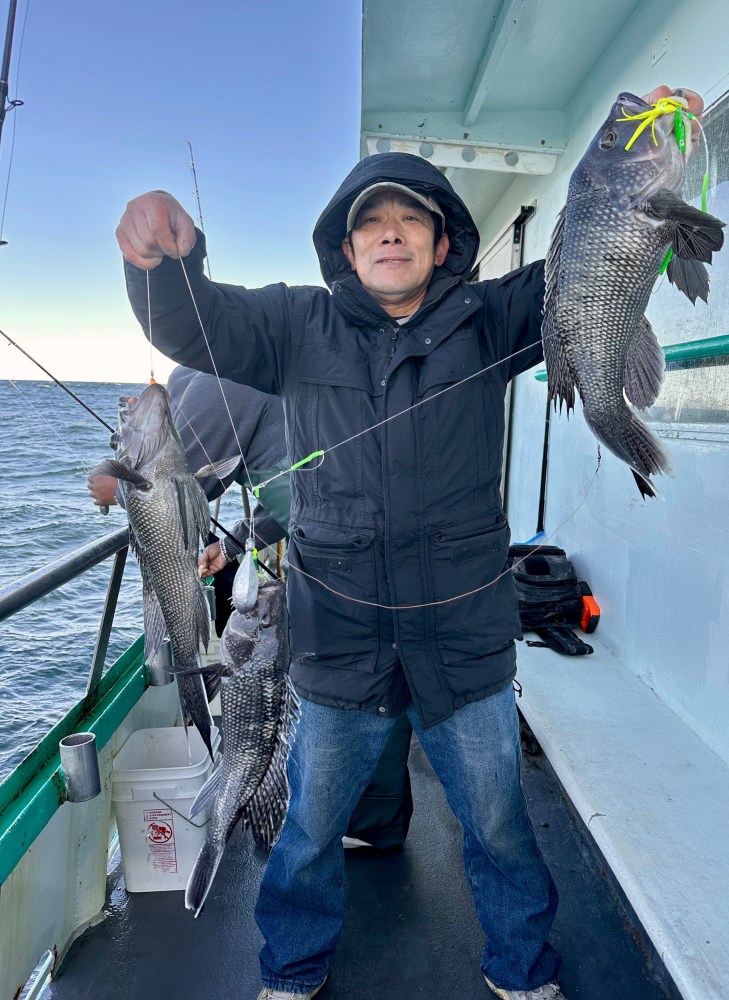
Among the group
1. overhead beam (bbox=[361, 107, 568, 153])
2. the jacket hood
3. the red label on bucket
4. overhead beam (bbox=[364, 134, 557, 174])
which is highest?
overhead beam (bbox=[361, 107, 568, 153])

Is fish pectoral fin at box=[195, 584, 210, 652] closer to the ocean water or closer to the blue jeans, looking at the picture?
the blue jeans

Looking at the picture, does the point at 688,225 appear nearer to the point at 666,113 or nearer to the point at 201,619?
the point at 666,113

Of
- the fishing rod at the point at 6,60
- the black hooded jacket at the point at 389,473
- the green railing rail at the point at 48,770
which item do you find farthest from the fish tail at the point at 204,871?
the fishing rod at the point at 6,60

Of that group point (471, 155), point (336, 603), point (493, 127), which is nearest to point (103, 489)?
point (336, 603)

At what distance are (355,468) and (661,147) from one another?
1.16 metres

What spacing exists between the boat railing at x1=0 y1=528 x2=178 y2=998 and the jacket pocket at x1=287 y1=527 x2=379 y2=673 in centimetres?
95

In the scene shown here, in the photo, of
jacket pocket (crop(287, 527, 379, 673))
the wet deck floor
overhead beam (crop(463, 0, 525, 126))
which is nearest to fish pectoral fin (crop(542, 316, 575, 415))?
jacket pocket (crop(287, 527, 379, 673))

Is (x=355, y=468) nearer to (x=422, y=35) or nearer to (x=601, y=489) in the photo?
(x=601, y=489)

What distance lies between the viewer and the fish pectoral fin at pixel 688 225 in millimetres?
1449

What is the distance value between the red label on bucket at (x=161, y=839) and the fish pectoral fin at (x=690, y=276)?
9.05ft

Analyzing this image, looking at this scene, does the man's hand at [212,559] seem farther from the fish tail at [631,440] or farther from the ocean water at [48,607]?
the fish tail at [631,440]

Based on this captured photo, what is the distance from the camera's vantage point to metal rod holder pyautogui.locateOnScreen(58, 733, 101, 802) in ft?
8.00

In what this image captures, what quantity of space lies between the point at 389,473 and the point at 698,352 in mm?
Result: 1553

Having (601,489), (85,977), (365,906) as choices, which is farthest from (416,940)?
(601,489)
